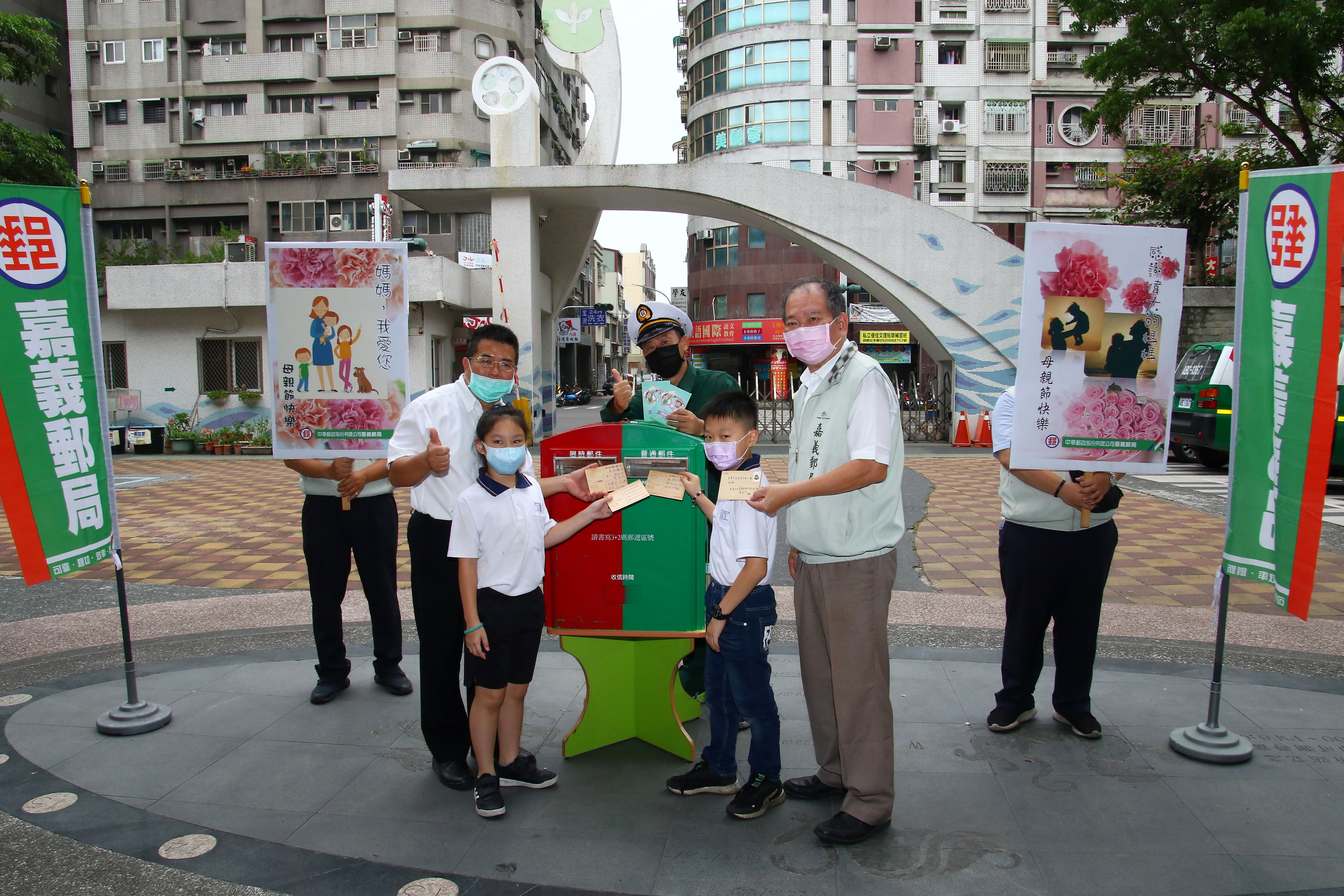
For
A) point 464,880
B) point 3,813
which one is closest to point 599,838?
point 464,880

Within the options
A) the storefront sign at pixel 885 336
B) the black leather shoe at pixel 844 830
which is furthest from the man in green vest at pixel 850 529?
the storefront sign at pixel 885 336

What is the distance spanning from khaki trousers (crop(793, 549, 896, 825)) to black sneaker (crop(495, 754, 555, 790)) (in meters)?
1.12

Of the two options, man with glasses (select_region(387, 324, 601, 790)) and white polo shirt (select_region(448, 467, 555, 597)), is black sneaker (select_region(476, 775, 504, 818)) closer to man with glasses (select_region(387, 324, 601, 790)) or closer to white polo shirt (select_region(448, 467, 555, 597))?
man with glasses (select_region(387, 324, 601, 790))

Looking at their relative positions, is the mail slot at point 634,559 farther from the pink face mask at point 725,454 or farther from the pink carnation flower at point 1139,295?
the pink carnation flower at point 1139,295

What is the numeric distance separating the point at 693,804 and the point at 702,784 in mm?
81

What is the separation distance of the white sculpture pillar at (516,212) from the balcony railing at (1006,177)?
22.2m

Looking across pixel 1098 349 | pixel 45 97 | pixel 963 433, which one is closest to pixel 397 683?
pixel 1098 349

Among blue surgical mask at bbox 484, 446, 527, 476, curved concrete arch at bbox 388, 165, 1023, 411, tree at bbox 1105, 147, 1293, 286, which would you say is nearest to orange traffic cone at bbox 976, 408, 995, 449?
curved concrete arch at bbox 388, 165, 1023, 411

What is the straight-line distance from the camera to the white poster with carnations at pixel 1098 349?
3.31 metres

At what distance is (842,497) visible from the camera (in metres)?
2.83

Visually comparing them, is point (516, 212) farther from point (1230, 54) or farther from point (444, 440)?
point (444, 440)

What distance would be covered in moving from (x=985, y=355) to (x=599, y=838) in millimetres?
15766

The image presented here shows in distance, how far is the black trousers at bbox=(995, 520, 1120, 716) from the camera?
3557mm

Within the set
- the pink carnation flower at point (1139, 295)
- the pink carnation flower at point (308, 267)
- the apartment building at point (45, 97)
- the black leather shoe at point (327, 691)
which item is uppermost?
the apartment building at point (45, 97)
